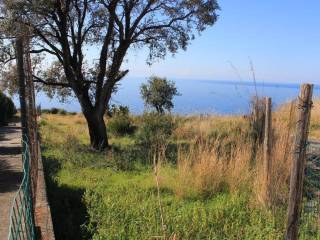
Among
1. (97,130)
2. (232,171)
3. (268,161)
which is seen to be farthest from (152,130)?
(268,161)

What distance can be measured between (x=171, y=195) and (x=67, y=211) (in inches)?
75.6

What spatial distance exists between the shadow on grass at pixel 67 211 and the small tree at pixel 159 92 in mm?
35783

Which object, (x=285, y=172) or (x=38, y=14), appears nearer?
(x=285, y=172)

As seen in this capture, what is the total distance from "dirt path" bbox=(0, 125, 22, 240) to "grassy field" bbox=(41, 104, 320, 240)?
69 centimetres

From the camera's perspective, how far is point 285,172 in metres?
9.07

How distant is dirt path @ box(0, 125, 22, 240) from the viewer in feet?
23.6

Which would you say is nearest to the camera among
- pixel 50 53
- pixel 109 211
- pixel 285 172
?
pixel 109 211

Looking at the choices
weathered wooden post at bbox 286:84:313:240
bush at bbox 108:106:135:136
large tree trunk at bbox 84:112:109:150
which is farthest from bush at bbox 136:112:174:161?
weathered wooden post at bbox 286:84:313:240

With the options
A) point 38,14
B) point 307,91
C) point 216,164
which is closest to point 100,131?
point 38,14

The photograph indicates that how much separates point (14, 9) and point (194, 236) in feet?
30.5

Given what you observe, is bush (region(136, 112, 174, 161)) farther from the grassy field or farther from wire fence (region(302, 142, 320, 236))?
→ wire fence (region(302, 142, 320, 236))

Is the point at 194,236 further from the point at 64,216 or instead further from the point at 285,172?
the point at 285,172

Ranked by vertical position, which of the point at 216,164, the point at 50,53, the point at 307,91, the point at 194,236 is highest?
the point at 50,53

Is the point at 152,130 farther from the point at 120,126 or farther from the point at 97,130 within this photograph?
the point at 120,126
